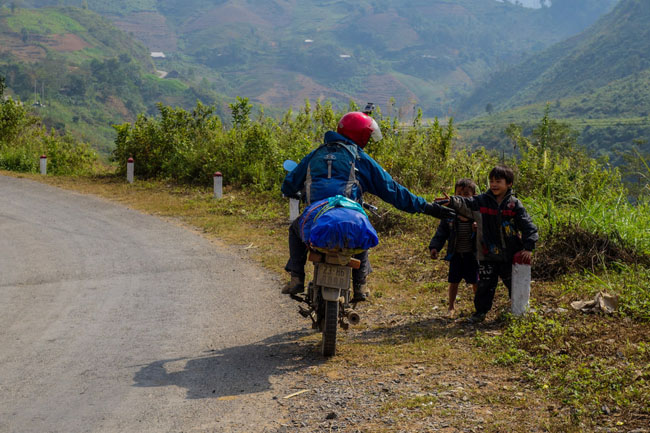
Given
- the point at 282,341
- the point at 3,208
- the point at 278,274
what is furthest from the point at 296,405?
the point at 3,208

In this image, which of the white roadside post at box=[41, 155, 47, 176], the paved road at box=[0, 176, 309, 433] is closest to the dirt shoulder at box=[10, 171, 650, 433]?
the paved road at box=[0, 176, 309, 433]

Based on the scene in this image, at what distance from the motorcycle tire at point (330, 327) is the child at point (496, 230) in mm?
1430

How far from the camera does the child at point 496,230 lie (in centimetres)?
603

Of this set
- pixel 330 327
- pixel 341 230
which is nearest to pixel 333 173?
pixel 341 230

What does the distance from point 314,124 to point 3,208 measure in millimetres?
7778

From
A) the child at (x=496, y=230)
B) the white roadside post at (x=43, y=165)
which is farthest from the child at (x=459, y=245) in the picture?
the white roadside post at (x=43, y=165)

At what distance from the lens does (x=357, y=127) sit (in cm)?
571

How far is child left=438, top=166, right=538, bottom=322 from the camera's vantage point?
237 inches

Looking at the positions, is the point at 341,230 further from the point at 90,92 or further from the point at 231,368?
the point at 90,92

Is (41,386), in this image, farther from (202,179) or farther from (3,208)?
(202,179)

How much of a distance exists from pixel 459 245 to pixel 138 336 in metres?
3.28

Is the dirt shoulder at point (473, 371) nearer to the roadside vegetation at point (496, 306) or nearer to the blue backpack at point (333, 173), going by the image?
the roadside vegetation at point (496, 306)

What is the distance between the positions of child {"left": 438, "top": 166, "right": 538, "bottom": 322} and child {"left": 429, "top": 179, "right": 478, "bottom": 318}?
0.31 meters

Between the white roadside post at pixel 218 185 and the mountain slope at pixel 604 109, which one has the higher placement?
the mountain slope at pixel 604 109
